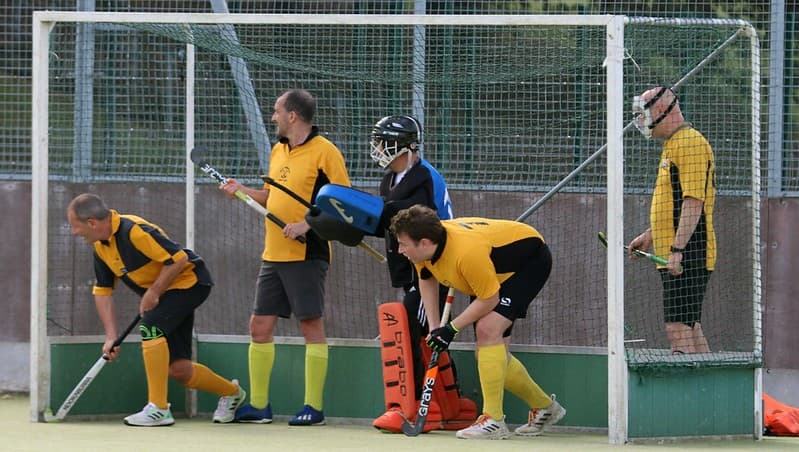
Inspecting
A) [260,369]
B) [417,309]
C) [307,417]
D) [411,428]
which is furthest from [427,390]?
[260,369]

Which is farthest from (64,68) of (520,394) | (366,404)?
(520,394)

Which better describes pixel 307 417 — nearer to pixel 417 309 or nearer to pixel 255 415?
pixel 255 415

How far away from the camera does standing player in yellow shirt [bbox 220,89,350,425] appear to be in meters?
6.57

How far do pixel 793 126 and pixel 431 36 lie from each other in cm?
209

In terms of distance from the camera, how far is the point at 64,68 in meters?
7.57

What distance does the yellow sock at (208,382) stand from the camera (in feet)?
21.9

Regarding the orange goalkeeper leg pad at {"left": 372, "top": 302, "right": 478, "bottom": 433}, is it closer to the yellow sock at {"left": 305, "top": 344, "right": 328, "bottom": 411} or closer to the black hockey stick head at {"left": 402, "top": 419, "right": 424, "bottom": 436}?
Result: the black hockey stick head at {"left": 402, "top": 419, "right": 424, "bottom": 436}

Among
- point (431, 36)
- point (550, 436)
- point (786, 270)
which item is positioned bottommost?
point (550, 436)

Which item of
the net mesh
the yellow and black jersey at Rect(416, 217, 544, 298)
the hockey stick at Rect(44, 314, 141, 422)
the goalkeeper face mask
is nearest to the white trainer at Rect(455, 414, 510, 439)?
the yellow and black jersey at Rect(416, 217, 544, 298)

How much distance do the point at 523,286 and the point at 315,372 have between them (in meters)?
1.19

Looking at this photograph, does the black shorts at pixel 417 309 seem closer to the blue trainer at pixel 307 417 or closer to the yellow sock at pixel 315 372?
the yellow sock at pixel 315 372

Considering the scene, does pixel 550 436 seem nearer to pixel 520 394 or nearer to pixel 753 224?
pixel 520 394

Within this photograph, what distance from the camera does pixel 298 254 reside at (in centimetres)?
657

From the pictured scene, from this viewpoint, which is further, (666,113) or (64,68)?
(64,68)
